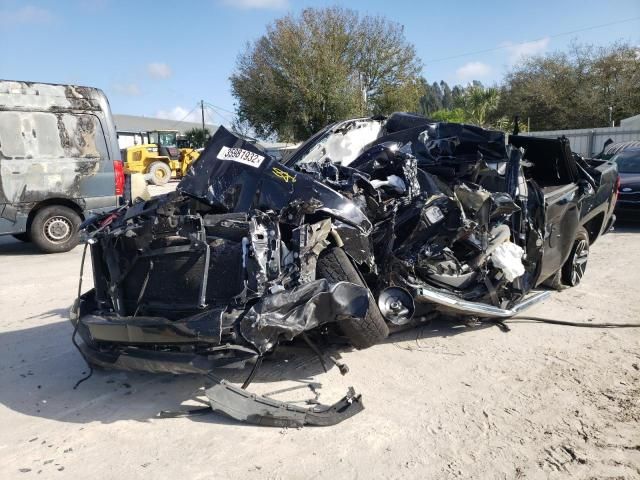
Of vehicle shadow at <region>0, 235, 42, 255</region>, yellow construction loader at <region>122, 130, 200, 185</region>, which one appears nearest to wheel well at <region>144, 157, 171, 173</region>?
yellow construction loader at <region>122, 130, 200, 185</region>

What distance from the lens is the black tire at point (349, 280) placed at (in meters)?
3.54

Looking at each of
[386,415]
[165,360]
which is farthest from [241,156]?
[386,415]

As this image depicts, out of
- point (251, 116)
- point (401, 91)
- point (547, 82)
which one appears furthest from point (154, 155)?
point (547, 82)

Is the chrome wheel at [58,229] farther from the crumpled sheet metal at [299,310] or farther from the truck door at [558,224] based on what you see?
the truck door at [558,224]

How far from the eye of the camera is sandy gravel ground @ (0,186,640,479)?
2830mm

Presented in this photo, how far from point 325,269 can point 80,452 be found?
1835mm

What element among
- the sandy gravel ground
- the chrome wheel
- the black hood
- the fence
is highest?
the fence

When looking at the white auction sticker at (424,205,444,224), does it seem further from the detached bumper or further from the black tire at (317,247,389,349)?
the detached bumper

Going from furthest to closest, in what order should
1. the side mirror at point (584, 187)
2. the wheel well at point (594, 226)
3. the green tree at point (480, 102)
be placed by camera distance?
the green tree at point (480, 102) → the wheel well at point (594, 226) → the side mirror at point (584, 187)

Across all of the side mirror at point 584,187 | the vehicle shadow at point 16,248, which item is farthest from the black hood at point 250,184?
the vehicle shadow at point 16,248

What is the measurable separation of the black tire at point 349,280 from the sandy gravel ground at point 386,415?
1.32 feet

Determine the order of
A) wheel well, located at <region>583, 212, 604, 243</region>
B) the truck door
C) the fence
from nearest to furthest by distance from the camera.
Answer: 1. the truck door
2. wheel well, located at <region>583, 212, 604, 243</region>
3. the fence

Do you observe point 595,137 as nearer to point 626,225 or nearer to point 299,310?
point 626,225

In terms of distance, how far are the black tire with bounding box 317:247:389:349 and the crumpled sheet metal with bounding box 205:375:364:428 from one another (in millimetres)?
526
